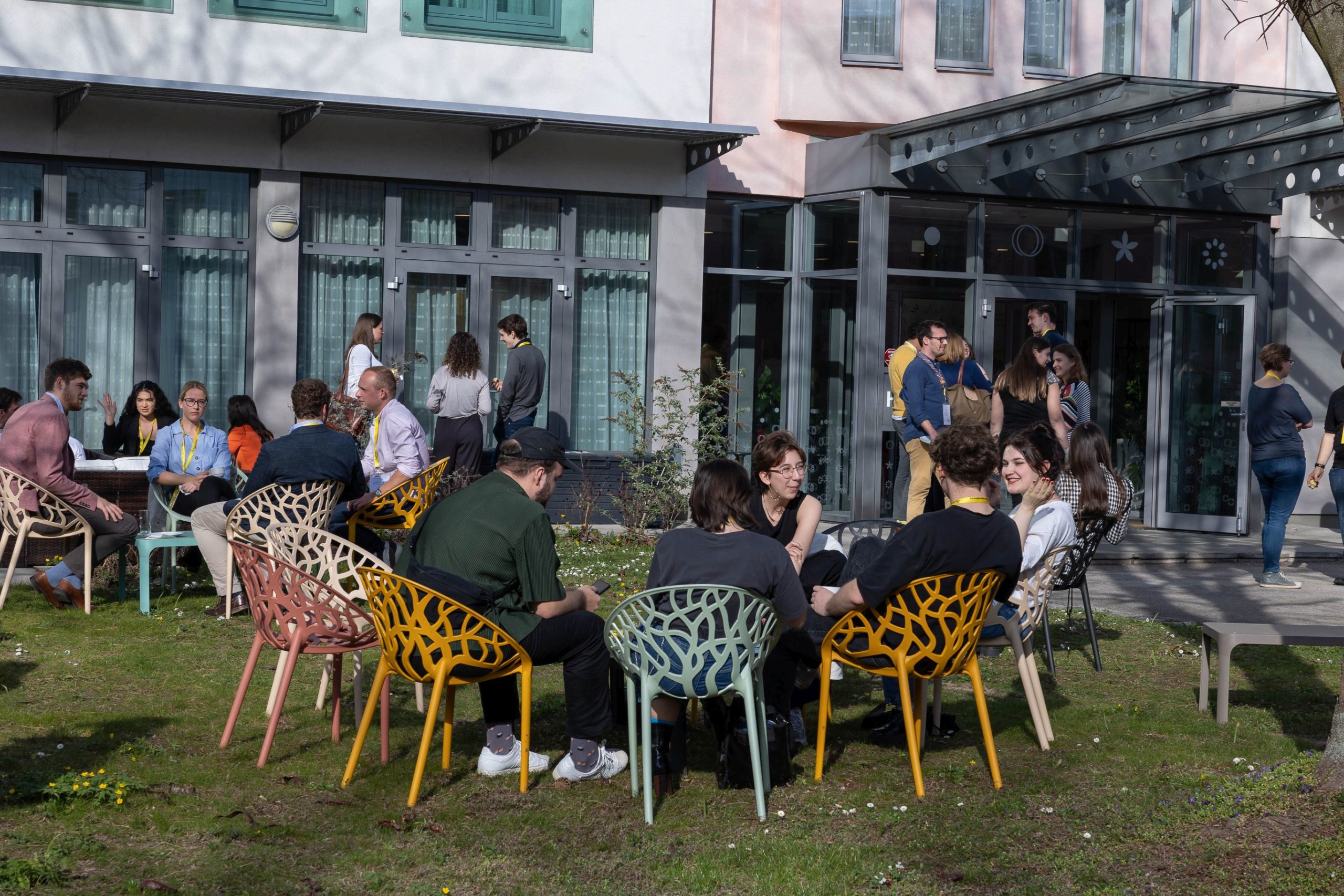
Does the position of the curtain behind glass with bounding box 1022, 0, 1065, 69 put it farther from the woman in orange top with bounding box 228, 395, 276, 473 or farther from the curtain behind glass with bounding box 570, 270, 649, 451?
the woman in orange top with bounding box 228, 395, 276, 473

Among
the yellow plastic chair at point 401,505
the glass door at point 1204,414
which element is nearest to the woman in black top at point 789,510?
the yellow plastic chair at point 401,505

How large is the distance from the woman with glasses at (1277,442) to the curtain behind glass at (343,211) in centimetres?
768

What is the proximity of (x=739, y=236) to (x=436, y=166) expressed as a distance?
3190 millimetres

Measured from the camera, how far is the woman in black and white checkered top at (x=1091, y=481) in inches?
292

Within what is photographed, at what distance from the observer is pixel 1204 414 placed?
14938mm

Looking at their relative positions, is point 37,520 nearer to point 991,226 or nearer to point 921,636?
point 921,636

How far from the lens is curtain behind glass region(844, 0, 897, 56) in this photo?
14.1 meters

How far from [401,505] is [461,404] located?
12.4 feet

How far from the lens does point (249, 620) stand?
830cm

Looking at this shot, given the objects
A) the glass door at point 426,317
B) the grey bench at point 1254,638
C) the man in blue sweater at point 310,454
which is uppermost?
the glass door at point 426,317

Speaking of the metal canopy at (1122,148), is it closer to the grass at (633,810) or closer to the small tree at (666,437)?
the small tree at (666,437)

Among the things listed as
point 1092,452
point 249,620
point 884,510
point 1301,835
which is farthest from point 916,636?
point 884,510

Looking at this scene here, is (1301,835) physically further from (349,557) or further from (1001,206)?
(1001,206)

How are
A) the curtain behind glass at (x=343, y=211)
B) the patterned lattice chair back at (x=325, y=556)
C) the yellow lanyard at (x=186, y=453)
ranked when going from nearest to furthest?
the patterned lattice chair back at (x=325, y=556)
the yellow lanyard at (x=186, y=453)
the curtain behind glass at (x=343, y=211)
